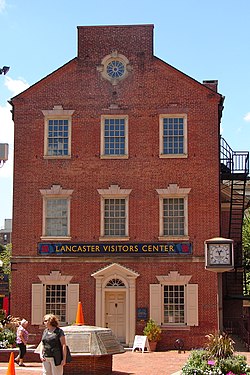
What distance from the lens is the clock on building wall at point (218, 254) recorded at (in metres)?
17.0

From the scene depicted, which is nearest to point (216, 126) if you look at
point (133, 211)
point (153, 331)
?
point (133, 211)

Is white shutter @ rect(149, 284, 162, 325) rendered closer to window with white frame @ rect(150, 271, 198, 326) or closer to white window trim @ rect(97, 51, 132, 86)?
window with white frame @ rect(150, 271, 198, 326)

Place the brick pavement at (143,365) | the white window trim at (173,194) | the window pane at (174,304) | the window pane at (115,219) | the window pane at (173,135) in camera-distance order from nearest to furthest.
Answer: the brick pavement at (143,365) < the window pane at (174,304) < the white window trim at (173,194) < the window pane at (115,219) < the window pane at (173,135)

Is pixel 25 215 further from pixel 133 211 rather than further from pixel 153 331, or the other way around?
pixel 153 331

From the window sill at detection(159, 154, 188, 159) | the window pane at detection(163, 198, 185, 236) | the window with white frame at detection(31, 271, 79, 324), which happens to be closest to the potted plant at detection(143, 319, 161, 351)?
the window with white frame at detection(31, 271, 79, 324)

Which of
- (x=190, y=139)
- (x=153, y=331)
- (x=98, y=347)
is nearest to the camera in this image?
(x=98, y=347)

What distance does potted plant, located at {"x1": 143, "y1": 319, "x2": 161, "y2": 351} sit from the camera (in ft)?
89.3

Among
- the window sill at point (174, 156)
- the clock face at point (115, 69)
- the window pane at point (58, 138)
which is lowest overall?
the window sill at point (174, 156)

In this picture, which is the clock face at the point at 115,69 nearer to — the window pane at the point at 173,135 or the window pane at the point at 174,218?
the window pane at the point at 173,135

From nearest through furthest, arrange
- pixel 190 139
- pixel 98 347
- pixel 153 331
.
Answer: pixel 98 347
pixel 153 331
pixel 190 139

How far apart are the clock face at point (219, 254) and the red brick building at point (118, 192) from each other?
443 inches

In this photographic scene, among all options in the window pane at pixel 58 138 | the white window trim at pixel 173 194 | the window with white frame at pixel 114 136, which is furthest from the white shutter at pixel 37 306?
the window with white frame at pixel 114 136

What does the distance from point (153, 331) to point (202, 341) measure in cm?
210

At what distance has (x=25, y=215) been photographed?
29219 millimetres
